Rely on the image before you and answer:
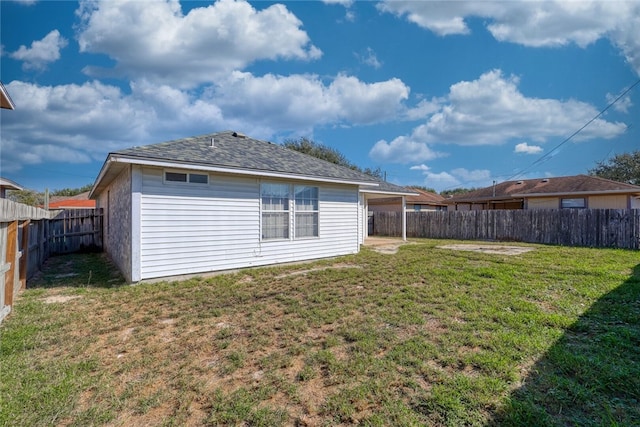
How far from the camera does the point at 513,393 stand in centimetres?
248

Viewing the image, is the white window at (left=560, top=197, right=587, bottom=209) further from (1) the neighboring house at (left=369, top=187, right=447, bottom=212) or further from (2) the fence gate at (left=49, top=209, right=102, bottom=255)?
(2) the fence gate at (left=49, top=209, right=102, bottom=255)

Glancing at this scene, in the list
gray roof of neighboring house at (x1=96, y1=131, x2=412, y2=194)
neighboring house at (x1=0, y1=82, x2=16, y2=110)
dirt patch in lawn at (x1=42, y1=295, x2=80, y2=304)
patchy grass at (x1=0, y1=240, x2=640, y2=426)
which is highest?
neighboring house at (x1=0, y1=82, x2=16, y2=110)

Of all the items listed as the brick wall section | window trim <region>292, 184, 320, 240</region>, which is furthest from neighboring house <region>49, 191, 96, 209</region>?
window trim <region>292, 184, 320, 240</region>

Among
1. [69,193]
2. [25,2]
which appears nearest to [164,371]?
[25,2]

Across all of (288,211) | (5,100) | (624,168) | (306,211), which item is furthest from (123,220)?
(624,168)

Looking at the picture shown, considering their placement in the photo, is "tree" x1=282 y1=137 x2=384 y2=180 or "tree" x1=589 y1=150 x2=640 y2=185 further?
"tree" x1=282 y1=137 x2=384 y2=180

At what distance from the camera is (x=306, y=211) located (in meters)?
9.15

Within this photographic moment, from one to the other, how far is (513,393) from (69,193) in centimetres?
5540

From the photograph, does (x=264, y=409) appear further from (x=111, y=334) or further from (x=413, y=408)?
(x=111, y=334)

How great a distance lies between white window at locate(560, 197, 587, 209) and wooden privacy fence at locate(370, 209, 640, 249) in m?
4.79

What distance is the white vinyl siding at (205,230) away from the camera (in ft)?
21.5

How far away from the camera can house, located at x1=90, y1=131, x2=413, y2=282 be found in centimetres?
648

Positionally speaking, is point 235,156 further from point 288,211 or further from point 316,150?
point 316,150

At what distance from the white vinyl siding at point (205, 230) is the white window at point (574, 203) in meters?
15.9
